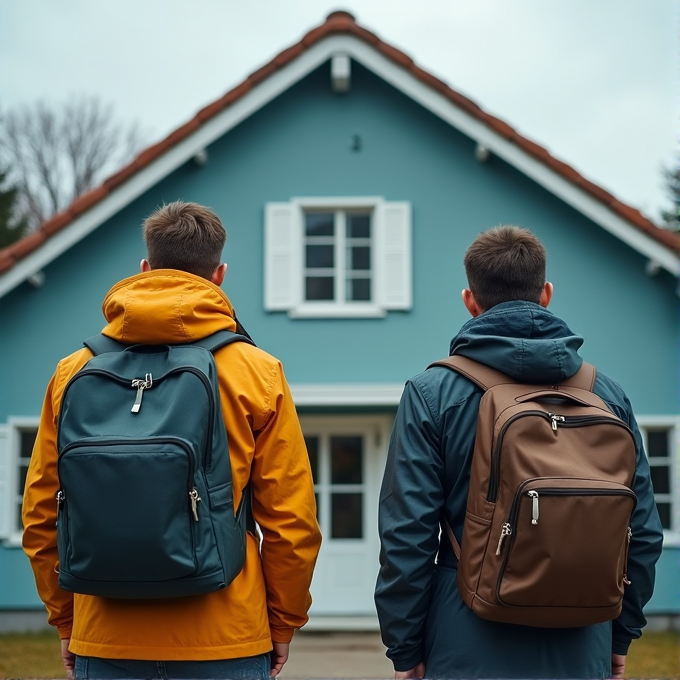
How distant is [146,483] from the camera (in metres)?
2.30

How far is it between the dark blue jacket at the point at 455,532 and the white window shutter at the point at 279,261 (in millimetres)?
7326

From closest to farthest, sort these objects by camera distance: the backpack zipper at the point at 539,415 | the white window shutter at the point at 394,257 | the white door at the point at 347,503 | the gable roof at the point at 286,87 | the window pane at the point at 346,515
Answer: the backpack zipper at the point at 539,415
the gable roof at the point at 286,87
the white window shutter at the point at 394,257
the white door at the point at 347,503
the window pane at the point at 346,515

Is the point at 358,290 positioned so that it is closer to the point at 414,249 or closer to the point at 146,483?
the point at 414,249

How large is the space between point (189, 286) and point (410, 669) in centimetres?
131

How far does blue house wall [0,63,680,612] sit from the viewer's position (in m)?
9.95

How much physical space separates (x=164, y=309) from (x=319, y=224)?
789cm

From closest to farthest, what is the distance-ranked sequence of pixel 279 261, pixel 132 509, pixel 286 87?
pixel 132 509
pixel 286 87
pixel 279 261

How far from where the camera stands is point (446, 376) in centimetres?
263

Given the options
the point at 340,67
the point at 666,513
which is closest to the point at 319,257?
the point at 340,67

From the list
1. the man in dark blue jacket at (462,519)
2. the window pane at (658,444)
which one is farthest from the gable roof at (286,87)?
the man in dark blue jacket at (462,519)

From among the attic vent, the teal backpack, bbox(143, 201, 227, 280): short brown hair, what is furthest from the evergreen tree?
the teal backpack

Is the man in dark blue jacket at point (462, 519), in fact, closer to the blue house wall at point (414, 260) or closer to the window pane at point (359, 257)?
the blue house wall at point (414, 260)

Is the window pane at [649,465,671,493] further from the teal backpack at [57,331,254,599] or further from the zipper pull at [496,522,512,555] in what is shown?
the teal backpack at [57,331,254,599]

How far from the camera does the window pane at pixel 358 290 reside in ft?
33.5
